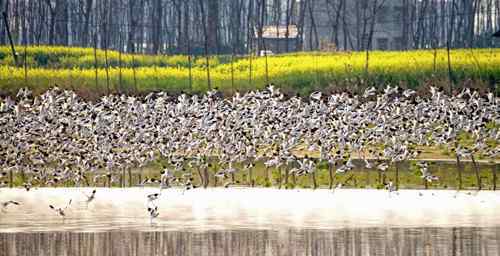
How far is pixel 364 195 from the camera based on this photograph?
23094 millimetres

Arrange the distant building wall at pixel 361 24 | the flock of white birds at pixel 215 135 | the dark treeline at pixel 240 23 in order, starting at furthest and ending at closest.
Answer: the distant building wall at pixel 361 24, the dark treeline at pixel 240 23, the flock of white birds at pixel 215 135

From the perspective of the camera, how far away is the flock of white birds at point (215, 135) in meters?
25.5

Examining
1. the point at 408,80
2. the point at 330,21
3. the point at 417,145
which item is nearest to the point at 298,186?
the point at 417,145

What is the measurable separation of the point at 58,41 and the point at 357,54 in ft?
68.2

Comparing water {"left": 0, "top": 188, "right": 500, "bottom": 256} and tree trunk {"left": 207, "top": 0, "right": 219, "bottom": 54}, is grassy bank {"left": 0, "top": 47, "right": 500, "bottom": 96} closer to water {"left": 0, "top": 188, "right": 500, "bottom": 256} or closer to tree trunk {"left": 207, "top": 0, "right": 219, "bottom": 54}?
tree trunk {"left": 207, "top": 0, "right": 219, "bottom": 54}

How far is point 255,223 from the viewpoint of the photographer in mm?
19625

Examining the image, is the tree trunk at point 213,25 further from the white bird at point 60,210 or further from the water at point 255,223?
the white bird at point 60,210

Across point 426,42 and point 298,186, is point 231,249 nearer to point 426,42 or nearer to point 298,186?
point 298,186

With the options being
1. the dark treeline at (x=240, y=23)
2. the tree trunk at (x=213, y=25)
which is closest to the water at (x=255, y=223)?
the tree trunk at (x=213, y=25)

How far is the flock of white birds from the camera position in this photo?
2550 centimetres

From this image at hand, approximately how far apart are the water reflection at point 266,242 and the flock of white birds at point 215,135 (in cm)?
585

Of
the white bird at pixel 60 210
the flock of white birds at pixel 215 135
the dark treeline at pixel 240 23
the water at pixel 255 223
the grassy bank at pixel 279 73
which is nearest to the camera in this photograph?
the water at pixel 255 223

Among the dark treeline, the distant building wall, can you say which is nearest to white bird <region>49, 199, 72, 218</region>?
the dark treeline

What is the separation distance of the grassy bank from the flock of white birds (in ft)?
41.8
